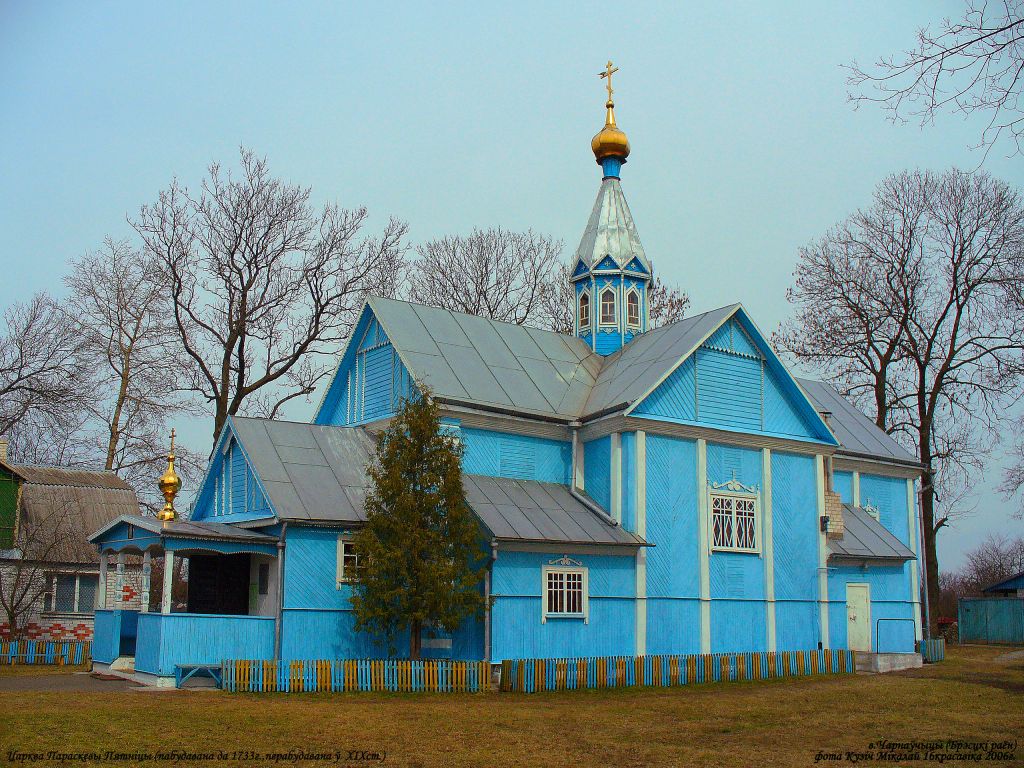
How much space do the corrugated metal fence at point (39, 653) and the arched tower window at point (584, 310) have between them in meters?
16.0

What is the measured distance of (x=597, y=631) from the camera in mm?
24125

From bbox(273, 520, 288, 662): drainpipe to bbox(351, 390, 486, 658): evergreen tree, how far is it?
1.48m

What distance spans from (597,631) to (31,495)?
2243 cm

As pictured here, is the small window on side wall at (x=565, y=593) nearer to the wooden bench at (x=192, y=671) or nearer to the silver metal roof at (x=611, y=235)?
the wooden bench at (x=192, y=671)

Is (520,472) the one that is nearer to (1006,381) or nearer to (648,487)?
(648,487)

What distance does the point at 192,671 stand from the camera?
20359 mm

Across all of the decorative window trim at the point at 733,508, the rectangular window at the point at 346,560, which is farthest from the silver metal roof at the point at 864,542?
the rectangular window at the point at 346,560

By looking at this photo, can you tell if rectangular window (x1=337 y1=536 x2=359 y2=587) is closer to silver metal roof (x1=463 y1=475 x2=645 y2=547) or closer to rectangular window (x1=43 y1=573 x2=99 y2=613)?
silver metal roof (x1=463 y1=475 x2=645 y2=547)

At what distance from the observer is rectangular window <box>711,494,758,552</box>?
1053 inches

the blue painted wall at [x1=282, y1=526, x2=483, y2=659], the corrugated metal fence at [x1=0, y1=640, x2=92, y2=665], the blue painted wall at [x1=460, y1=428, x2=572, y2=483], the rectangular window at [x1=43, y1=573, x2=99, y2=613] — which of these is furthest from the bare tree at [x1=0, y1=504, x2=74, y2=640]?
the blue painted wall at [x1=460, y1=428, x2=572, y2=483]

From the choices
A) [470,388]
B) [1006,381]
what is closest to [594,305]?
[470,388]

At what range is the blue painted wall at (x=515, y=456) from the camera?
2522 centimetres

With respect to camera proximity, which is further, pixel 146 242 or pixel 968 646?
pixel 968 646

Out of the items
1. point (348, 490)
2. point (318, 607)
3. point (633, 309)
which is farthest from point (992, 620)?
point (318, 607)
